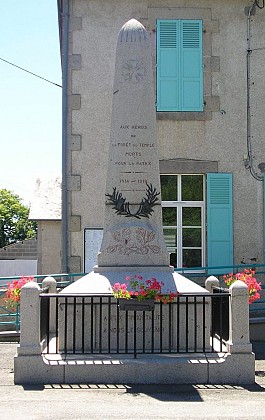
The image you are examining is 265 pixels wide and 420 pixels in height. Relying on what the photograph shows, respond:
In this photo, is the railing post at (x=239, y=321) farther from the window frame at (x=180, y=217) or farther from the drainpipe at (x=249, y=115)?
the drainpipe at (x=249, y=115)

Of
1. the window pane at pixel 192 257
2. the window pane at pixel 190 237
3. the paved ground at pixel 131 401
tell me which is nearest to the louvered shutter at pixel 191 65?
the window pane at pixel 190 237

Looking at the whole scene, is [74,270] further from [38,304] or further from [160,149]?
[38,304]

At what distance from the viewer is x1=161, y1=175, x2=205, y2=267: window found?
1279 centimetres

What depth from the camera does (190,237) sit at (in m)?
12.9

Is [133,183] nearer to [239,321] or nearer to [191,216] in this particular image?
[239,321]

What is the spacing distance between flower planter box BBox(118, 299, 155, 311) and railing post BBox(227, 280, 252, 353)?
863mm

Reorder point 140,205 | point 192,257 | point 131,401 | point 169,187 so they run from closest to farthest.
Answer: point 131,401 → point 140,205 → point 192,257 → point 169,187

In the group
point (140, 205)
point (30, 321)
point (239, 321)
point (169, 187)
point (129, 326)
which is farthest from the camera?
point (169, 187)

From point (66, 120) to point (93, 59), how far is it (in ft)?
4.12

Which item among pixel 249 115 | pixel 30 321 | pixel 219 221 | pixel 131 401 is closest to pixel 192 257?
pixel 219 221

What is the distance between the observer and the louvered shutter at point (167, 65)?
1284cm

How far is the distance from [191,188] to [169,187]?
1.39ft

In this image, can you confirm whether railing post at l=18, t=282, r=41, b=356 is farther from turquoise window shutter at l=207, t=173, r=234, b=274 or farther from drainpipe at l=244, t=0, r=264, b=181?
drainpipe at l=244, t=0, r=264, b=181

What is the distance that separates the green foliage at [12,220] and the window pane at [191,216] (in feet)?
168
